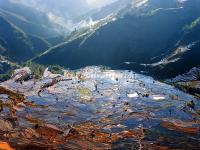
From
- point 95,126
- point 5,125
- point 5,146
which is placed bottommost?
point 5,146

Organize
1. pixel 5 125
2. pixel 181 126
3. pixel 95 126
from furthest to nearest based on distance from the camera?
pixel 181 126 < pixel 95 126 < pixel 5 125

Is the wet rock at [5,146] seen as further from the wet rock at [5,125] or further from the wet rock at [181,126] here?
the wet rock at [181,126]

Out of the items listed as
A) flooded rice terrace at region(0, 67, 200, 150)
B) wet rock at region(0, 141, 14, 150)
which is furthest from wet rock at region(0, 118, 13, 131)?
wet rock at region(0, 141, 14, 150)

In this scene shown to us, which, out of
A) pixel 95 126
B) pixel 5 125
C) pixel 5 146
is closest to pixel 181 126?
pixel 95 126

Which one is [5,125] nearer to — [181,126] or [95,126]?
[95,126]

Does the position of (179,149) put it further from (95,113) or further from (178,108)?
(178,108)

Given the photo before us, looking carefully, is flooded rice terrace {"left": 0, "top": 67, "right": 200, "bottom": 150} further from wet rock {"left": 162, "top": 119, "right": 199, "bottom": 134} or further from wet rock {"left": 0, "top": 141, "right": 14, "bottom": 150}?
wet rock {"left": 0, "top": 141, "right": 14, "bottom": 150}

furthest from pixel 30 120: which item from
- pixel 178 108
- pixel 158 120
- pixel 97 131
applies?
pixel 178 108

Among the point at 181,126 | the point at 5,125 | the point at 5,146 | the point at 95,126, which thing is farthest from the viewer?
the point at 181,126

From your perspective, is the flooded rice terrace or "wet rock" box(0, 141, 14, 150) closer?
"wet rock" box(0, 141, 14, 150)

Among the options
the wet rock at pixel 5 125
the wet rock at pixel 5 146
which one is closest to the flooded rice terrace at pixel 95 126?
the wet rock at pixel 5 125

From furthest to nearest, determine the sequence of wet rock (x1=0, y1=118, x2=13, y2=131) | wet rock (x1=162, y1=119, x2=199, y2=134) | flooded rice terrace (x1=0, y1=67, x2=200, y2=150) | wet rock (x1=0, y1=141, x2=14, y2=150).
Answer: wet rock (x1=162, y1=119, x2=199, y2=134) < wet rock (x1=0, y1=118, x2=13, y2=131) < flooded rice terrace (x1=0, y1=67, x2=200, y2=150) < wet rock (x1=0, y1=141, x2=14, y2=150)

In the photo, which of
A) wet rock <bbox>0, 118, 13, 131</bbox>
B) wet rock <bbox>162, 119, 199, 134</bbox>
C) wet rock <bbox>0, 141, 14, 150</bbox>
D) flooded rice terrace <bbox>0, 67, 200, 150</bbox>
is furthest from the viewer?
wet rock <bbox>162, 119, 199, 134</bbox>
